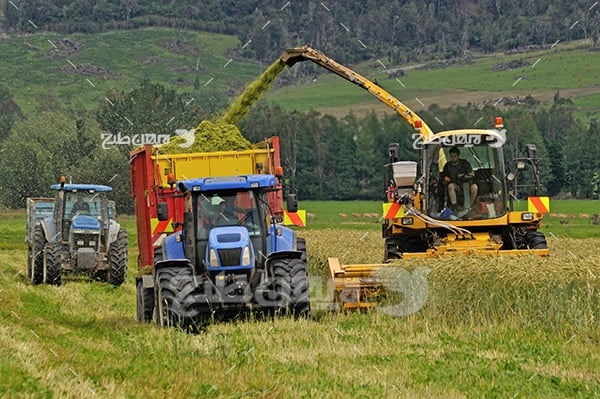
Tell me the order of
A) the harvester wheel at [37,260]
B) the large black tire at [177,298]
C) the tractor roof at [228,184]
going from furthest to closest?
the harvester wheel at [37,260]
the tractor roof at [228,184]
the large black tire at [177,298]

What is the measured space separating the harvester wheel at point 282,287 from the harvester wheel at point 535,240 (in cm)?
589

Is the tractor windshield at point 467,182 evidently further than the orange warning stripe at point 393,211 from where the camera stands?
No

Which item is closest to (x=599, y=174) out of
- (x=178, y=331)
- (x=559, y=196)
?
(x=559, y=196)

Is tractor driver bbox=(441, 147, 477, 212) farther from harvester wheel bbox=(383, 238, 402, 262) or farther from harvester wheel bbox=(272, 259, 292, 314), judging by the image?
harvester wheel bbox=(272, 259, 292, 314)

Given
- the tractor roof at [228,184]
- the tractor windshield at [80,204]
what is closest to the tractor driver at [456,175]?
the tractor roof at [228,184]

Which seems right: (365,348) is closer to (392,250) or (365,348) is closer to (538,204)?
(392,250)

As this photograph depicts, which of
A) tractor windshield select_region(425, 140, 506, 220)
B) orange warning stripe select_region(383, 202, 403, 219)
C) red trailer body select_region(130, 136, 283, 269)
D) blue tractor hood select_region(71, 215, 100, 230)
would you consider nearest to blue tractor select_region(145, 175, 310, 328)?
red trailer body select_region(130, 136, 283, 269)

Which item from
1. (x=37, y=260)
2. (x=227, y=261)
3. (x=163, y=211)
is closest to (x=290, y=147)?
(x=37, y=260)

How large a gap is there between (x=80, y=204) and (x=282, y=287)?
1201 cm

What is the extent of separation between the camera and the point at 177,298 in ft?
46.4

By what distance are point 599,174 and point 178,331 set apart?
8969cm

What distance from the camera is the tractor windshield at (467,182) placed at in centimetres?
1869

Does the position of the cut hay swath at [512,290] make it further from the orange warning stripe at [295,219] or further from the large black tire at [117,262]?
the large black tire at [117,262]

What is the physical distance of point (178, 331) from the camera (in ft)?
45.1
